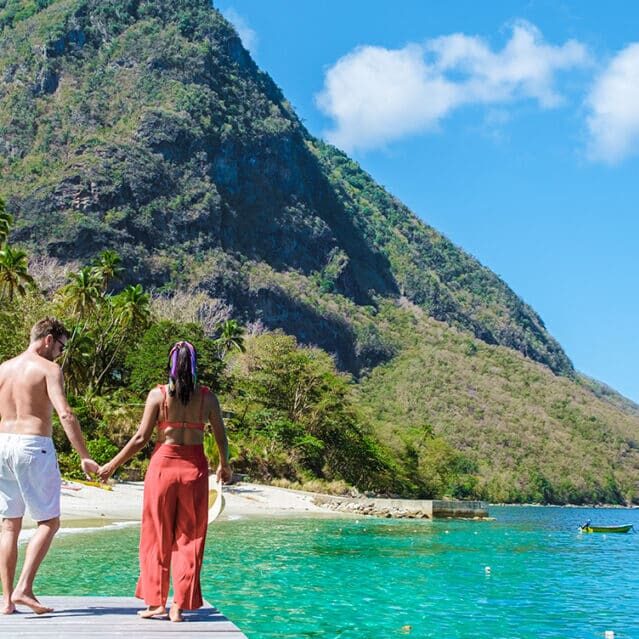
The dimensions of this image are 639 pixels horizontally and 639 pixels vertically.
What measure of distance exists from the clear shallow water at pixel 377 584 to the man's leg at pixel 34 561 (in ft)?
15.7

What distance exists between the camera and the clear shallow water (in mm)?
12773

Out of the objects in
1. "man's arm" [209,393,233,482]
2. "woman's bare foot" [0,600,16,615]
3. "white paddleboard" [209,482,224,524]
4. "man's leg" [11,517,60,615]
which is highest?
"man's arm" [209,393,233,482]

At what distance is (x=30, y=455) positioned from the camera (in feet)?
21.9

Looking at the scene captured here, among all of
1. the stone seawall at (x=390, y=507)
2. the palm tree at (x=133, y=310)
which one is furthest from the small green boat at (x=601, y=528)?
the palm tree at (x=133, y=310)

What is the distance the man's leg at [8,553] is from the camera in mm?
6871

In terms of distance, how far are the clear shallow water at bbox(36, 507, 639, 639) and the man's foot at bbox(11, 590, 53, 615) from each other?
4724mm

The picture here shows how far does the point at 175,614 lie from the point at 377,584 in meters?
11.2

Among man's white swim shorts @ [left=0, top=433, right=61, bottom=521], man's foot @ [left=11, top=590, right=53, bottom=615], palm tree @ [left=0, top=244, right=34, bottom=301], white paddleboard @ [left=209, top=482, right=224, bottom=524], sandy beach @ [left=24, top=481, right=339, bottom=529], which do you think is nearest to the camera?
man's white swim shorts @ [left=0, top=433, right=61, bottom=521]

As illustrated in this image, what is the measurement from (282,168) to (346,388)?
13308 centimetres

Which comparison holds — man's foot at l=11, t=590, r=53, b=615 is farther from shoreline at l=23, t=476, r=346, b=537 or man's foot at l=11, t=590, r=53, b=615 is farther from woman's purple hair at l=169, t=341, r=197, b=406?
shoreline at l=23, t=476, r=346, b=537

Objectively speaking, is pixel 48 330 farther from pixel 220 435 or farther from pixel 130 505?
pixel 130 505

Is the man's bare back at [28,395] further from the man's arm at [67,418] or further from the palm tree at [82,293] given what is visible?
the palm tree at [82,293]

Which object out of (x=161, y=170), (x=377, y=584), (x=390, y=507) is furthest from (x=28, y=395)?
(x=161, y=170)

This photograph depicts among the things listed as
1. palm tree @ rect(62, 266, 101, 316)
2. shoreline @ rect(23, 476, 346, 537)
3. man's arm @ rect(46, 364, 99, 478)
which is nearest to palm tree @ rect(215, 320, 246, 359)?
palm tree @ rect(62, 266, 101, 316)
